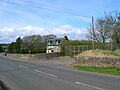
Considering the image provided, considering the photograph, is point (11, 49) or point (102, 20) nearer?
point (102, 20)

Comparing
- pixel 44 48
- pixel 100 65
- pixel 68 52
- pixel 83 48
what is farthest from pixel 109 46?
pixel 44 48

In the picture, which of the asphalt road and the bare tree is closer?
the asphalt road

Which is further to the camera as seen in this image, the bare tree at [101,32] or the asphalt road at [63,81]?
the bare tree at [101,32]

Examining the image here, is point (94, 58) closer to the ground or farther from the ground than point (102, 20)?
closer to the ground

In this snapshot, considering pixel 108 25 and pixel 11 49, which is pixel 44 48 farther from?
pixel 108 25

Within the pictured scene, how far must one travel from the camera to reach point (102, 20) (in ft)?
209

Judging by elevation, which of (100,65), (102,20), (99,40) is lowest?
(100,65)

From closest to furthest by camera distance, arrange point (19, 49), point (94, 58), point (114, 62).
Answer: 1. point (114, 62)
2. point (94, 58)
3. point (19, 49)

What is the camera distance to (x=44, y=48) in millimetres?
105000

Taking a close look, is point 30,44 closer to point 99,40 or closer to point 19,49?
point 19,49

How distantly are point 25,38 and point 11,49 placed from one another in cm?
975

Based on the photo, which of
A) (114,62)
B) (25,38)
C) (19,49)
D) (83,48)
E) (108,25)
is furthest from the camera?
(25,38)

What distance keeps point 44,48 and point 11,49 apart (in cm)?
1475

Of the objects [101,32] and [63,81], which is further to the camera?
[101,32]
